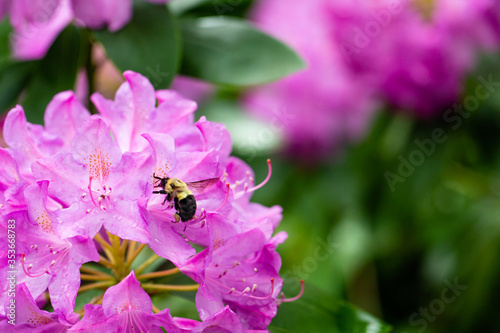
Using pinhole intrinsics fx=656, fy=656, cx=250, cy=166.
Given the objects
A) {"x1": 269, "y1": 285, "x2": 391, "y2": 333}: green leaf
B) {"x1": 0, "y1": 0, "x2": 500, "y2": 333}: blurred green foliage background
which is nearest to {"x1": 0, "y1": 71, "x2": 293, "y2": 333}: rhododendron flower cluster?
{"x1": 269, "y1": 285, "x2": 391, "y2": 333}: green leaf

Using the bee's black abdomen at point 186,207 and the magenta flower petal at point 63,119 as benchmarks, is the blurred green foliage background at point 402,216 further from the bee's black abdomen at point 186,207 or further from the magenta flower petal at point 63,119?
the bee's black abdomen at point 186,207

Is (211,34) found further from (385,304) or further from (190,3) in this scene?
(385,304)

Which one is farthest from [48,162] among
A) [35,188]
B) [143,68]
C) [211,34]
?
[211,34]

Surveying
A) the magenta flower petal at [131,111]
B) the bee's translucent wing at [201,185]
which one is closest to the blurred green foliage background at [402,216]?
the magenta flower petal at [131,111]

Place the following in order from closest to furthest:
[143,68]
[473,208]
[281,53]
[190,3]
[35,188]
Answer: [35,188] → [143,68] → [281,53] → [190,3] → [473,208]

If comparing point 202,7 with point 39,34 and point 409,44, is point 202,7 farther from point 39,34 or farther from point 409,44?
point 409,44

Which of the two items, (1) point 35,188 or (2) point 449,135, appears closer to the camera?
(1) point 35,188

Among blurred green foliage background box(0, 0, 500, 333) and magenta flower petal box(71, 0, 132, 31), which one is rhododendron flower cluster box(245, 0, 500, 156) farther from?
magenta flower petal box(71, 0, 132, 31)

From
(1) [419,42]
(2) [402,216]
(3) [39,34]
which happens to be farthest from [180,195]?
(2) [402,216]
